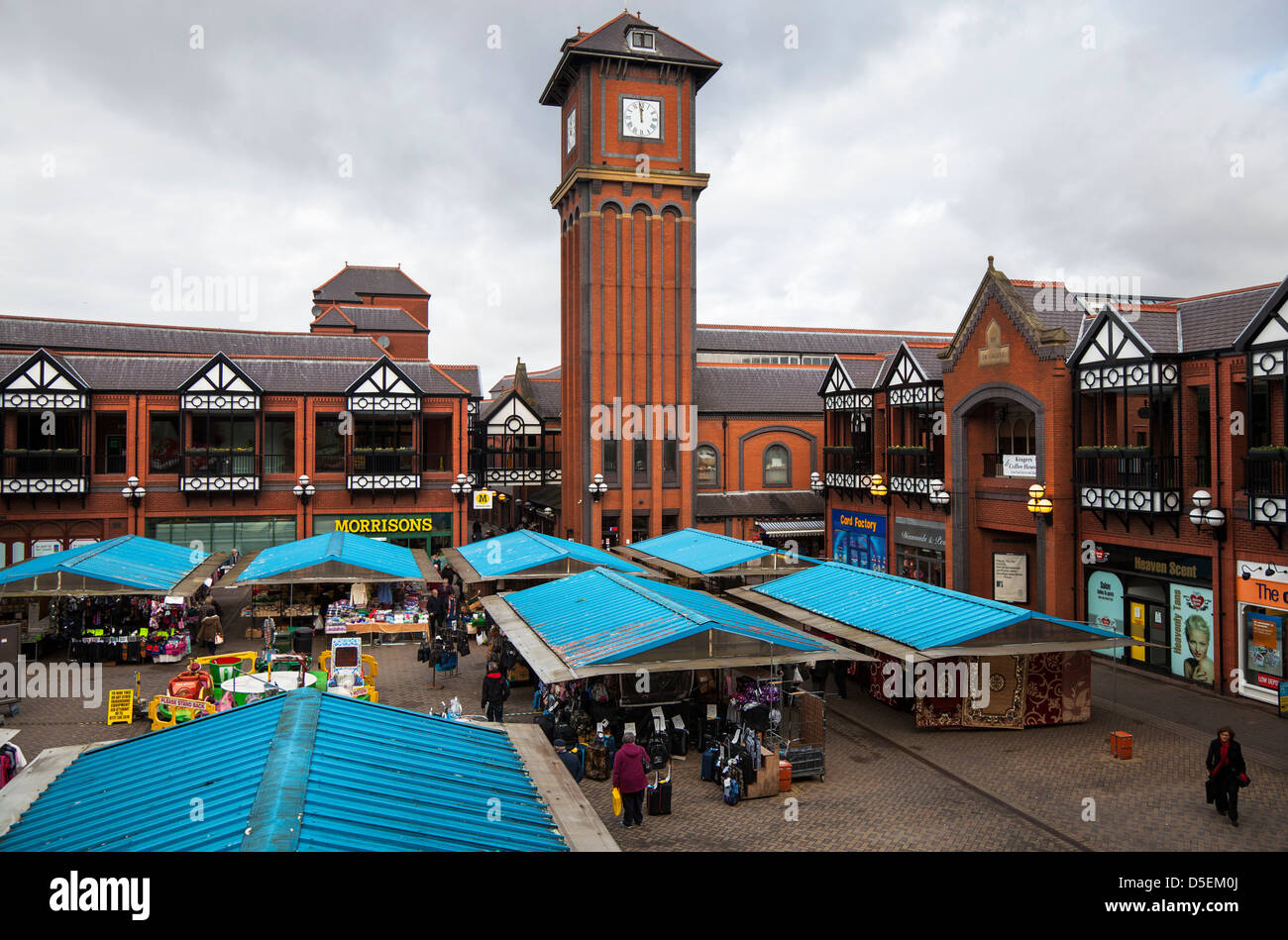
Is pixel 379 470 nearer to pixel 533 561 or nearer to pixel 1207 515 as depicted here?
pixel 533 561

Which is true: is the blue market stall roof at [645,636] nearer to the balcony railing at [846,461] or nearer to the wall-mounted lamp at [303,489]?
the balcony railing at [846,461]

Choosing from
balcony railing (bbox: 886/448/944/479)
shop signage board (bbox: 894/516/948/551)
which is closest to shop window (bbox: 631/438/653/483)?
balcony railing (bbox: 886/448/944/479)

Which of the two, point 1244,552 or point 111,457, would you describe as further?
point 111,457

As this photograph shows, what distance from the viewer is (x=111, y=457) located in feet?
137

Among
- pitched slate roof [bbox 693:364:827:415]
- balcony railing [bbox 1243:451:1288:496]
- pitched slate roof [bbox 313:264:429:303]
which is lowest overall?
balcony railing [bbox 1243:451:1288:496]

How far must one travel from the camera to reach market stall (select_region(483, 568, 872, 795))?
1661 centimetres

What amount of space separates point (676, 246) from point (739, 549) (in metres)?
23.4

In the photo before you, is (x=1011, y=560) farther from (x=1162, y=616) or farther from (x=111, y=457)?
(x=111, y=457)

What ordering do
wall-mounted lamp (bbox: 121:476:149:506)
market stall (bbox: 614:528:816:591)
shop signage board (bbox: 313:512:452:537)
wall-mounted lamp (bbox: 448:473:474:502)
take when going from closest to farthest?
market stall (bbox: 614:528:816:591), wall-mounted lamp (bbox: 121:476:149:506), shop signage board (bbox: 313:512:452:537), wall-mounted lamp (bbox: 448:473:474:502)

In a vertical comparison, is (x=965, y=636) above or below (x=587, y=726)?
above

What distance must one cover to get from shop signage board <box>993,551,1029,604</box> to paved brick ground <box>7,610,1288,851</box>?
8.92 metres

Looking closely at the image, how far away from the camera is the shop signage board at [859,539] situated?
40000mm

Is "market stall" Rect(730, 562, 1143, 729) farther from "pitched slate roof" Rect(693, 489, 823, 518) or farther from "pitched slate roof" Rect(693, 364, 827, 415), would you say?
"pitched slate roof" Rect(693, 364, 827, 415)
